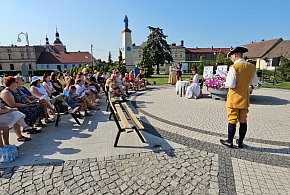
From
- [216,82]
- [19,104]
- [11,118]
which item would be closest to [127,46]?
[216,82]

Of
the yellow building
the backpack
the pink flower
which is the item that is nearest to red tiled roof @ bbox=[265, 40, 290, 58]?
the pink flower

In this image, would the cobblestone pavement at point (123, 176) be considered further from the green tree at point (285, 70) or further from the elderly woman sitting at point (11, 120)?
the green tree at point (285, 70)

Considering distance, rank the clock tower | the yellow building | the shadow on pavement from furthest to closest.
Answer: the yellow building → the clock tower → the shadow on pavement

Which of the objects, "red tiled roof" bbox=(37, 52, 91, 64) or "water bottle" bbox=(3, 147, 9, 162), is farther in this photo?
"red tiled roof" bbox=(37, 52, 91, 64)

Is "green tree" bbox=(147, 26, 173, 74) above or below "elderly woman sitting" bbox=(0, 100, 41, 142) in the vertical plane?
above

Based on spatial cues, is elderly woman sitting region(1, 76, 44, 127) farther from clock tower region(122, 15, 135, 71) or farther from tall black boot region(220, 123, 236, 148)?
clock tower region(122, 15, 135, 71)

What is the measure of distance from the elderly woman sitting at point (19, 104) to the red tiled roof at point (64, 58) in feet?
198

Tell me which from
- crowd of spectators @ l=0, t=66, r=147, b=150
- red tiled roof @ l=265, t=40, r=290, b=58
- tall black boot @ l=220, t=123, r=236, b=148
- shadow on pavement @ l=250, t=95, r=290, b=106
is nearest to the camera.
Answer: tall black boot @ l=220, t=123, r=236, b=148

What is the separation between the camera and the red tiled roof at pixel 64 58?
60.2m

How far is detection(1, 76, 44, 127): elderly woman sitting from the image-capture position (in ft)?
14.0

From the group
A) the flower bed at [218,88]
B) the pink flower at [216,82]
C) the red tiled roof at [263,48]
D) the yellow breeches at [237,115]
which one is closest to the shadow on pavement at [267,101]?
the flower bed at [218,88]

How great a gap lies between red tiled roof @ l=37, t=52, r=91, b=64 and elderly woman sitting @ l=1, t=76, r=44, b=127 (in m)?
60.4

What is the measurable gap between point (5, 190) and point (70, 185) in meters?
0.91

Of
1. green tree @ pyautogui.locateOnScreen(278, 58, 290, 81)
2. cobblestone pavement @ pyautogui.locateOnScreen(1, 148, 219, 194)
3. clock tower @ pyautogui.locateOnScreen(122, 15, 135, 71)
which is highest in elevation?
clock tower @ pyautogui.locateOnScreen(122, 15, 135, 71)
